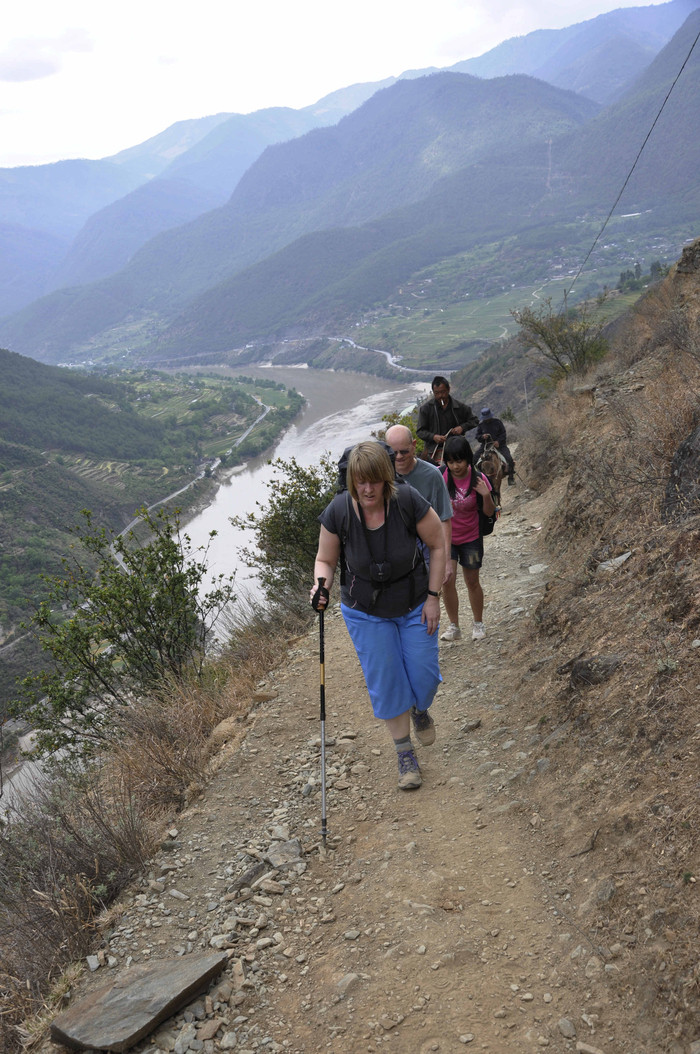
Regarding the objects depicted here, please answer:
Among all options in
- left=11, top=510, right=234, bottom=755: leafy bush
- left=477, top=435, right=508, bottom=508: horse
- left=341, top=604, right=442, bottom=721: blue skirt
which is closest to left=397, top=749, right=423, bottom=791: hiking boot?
left=341, top=604, right=442, bottom=721: blue skirt

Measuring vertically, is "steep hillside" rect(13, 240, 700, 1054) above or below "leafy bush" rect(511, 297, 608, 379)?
above

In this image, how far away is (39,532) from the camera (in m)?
62.0

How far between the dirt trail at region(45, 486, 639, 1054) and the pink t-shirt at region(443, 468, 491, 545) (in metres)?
0.83

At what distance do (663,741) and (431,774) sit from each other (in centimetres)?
147

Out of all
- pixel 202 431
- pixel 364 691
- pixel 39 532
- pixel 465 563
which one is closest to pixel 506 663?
pixel 465 563

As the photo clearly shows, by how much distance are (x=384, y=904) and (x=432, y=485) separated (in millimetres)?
2351

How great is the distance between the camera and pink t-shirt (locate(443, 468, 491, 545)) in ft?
17.8

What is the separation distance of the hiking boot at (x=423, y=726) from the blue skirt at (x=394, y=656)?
0.30 metres

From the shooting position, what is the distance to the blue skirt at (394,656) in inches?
151

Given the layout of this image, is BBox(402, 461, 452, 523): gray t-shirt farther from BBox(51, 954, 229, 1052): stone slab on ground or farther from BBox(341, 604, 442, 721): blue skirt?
BBox(51, 954, 229, 1052): stone slab on ground

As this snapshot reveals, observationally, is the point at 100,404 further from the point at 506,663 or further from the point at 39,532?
the point at 506,663

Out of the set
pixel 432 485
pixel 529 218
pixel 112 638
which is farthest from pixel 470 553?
pixel 529 218

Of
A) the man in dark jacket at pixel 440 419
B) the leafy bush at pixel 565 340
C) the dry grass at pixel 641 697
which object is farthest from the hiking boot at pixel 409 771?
the leafy bush at pixel 565 340

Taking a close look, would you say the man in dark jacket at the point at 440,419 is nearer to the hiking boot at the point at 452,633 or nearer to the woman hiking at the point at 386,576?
the hiking boot at the point at 452,633
